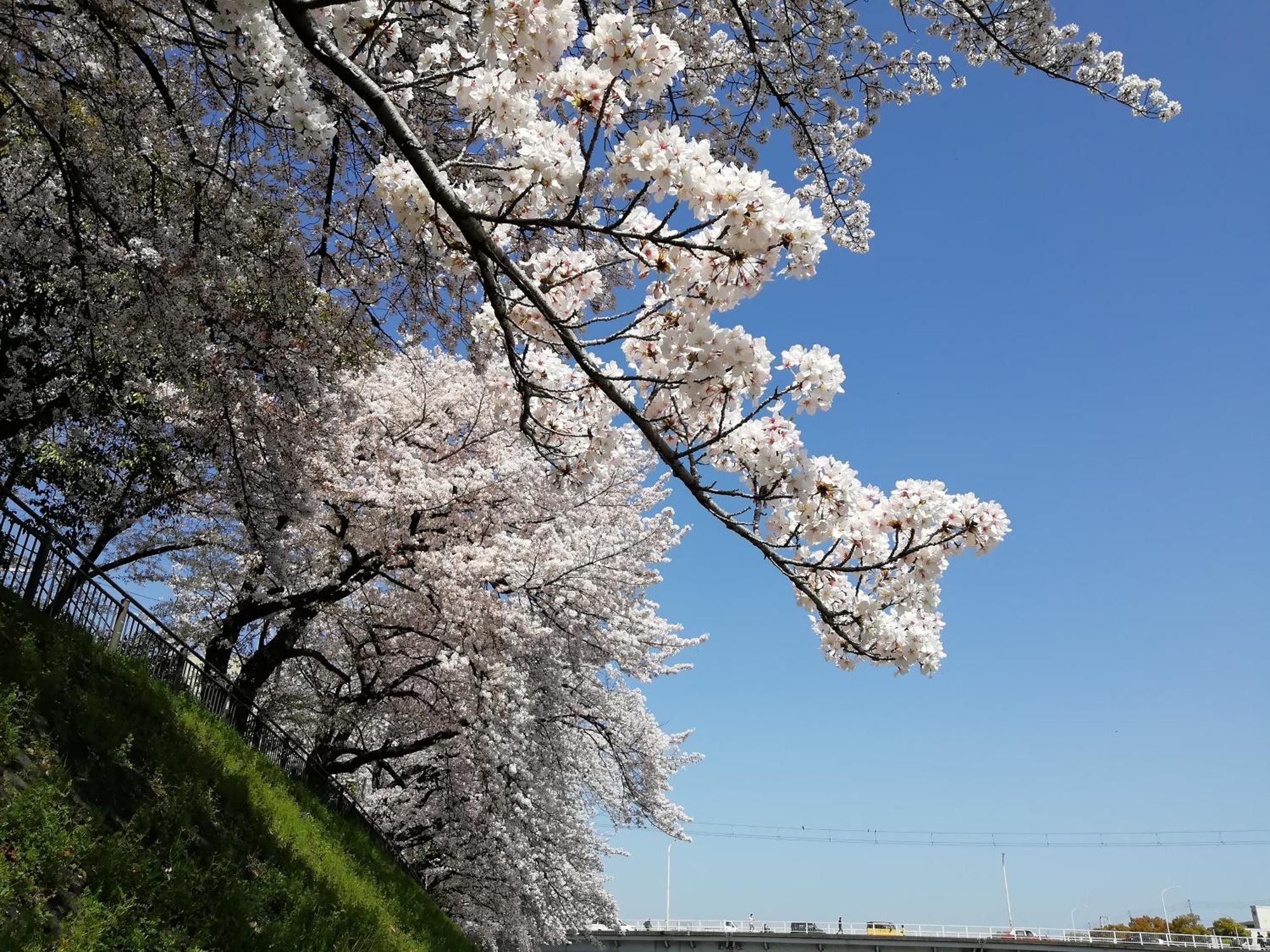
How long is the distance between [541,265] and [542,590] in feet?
30.0

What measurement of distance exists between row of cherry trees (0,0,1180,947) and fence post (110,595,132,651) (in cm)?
164

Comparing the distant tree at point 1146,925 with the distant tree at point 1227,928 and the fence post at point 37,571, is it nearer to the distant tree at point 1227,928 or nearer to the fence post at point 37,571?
the distant tree at point 1227,928

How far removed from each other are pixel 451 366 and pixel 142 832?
11365 millimetres

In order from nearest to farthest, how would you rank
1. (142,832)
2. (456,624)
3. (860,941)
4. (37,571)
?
(142,832)
(37,571)
(456,624)
(860,941)

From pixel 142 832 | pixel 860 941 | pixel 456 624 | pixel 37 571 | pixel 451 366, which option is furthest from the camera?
pixel 860 941

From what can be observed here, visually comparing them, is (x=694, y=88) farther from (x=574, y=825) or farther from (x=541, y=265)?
(x=574, y=825)

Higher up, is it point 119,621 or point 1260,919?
point 119,621

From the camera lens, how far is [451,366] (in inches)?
661

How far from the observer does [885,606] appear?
15.3 ft

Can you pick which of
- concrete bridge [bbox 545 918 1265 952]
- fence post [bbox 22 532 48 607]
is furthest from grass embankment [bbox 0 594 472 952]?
concrete bridge [bbox 545 918 1265 952]

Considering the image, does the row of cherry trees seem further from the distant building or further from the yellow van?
the distant building

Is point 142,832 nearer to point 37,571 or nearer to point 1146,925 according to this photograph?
point 37,571

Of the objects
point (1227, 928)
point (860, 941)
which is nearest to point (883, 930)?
point (860, 941)

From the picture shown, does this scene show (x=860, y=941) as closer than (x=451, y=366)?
No
